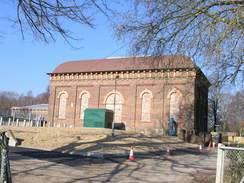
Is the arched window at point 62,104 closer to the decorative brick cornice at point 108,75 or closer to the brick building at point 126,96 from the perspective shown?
the brick building at point 126,96

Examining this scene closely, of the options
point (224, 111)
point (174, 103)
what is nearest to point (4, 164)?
point (174, 103)

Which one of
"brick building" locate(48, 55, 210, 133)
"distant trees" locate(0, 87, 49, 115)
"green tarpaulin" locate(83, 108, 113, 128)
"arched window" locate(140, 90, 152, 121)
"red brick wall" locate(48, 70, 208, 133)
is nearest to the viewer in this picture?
"red brick wall" locate(48, 70, 208, 133)

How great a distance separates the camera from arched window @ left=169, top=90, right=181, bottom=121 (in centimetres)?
3133

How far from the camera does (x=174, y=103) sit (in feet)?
104

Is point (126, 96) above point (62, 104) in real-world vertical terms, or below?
above

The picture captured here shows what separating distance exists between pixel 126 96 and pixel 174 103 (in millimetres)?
6469

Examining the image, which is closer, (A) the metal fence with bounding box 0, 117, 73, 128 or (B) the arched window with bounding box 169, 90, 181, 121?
(A) the metal fence with bounding box 0, 117, 73, 128

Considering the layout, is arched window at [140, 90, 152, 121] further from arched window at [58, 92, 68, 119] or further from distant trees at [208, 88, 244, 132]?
distant trees at [208, 88, 244, 132]

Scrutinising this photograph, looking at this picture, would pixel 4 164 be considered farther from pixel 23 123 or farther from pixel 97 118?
pixel 97 118

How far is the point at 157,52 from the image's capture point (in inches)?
343

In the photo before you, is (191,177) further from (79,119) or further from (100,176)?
(79,119)

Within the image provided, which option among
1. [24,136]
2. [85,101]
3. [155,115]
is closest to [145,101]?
[155,115]

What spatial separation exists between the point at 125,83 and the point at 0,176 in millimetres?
30675

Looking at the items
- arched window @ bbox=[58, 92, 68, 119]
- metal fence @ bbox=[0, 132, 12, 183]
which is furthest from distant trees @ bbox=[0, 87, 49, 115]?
metal fence @ bbox=[0, 132, 12, 183]
